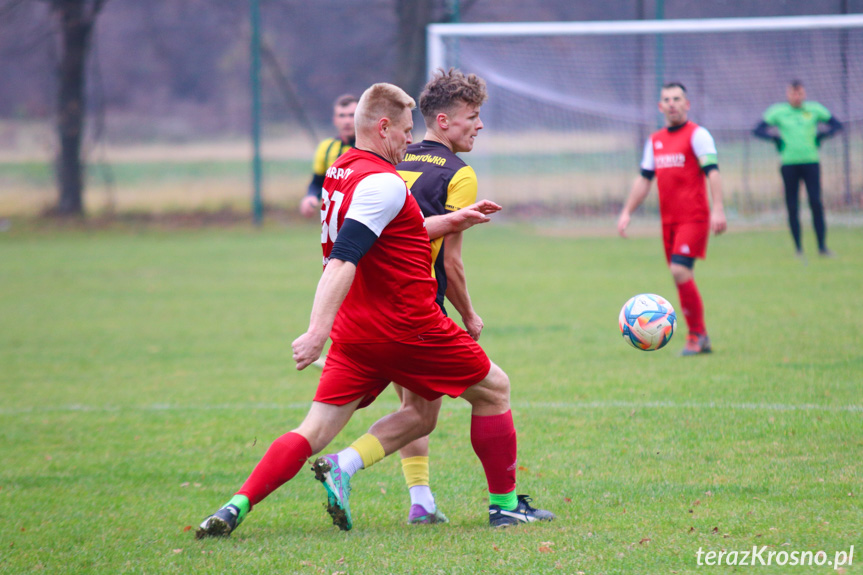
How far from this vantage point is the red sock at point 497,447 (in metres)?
3.93

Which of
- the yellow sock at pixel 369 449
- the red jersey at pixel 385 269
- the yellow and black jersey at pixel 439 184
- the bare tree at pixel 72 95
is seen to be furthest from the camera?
the bare tree at pixel 72 95

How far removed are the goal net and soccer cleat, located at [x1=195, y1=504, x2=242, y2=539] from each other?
47.8ft

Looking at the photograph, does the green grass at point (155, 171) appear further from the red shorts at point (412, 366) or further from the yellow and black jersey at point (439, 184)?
the red shorts at point (412, 366)

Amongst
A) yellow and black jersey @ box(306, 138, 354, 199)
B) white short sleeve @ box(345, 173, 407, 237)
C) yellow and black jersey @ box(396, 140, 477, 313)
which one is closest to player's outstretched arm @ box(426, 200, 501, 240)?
yellow and black jersey @ box(396, 140, 477, 313)

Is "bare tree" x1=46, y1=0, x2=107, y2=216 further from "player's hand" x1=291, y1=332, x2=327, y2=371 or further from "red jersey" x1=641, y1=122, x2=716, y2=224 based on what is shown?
"player's hand" x1=291, y1=332, x2=327, y2=371

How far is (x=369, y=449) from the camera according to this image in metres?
3.93

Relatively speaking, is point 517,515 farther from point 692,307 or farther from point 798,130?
point 798,130

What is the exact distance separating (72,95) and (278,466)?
2236 centimetres

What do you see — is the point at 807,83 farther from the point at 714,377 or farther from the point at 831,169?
the point at 714,377

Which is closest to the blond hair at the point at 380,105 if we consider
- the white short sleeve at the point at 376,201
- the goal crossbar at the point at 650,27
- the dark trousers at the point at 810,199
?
the white short sleeve at the point at 376,201

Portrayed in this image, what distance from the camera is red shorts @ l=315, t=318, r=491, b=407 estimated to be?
3.69m

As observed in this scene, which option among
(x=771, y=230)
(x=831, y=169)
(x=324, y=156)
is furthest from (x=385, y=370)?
(x=831, y=169)

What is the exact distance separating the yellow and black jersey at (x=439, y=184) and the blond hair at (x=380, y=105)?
481mm

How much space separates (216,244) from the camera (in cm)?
1900
